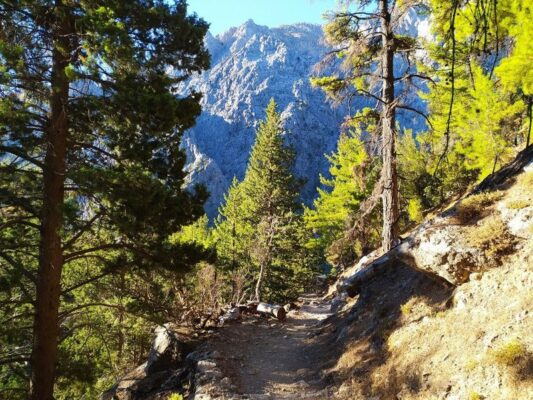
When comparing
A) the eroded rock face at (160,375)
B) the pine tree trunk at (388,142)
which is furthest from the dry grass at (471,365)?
the pine tree trunk at (388,142)

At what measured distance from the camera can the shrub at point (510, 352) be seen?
427 centimetres

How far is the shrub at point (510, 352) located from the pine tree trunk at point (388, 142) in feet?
20.3

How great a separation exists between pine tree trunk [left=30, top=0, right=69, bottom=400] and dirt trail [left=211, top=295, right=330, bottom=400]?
3369 mm

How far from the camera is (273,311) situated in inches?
530

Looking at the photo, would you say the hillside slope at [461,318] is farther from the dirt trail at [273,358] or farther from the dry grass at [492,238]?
the dirt trail at [273,358]

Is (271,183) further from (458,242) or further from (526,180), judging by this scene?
(458,242)

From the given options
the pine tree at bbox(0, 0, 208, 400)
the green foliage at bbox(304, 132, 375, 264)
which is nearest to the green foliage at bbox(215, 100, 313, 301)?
the green foliage at bbox(304, 132, 375, 264)

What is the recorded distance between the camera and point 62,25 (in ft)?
24.8

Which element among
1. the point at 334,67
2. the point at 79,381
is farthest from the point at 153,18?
the point at 79,381

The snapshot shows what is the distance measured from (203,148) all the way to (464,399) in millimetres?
135152

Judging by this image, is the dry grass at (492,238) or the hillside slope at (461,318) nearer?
the hillside slope at (461,318)

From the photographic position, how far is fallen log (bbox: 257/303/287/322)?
13.3 m

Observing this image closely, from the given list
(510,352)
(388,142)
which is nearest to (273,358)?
(510,352)

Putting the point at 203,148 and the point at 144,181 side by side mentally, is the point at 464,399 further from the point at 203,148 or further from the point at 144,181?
the point at 203,148
